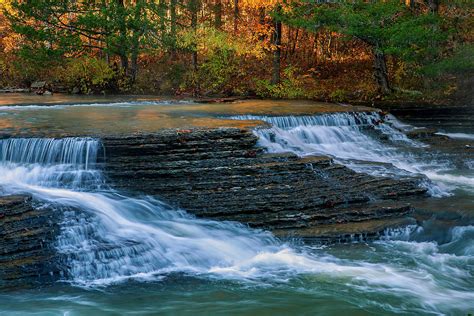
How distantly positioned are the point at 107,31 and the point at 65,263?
16319mm

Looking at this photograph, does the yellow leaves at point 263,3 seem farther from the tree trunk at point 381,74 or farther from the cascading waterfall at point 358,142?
the cascading waterfall at point 358,142

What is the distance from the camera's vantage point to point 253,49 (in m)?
21.0

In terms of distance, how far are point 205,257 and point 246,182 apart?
1773 mm

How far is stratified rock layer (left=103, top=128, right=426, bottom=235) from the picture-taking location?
840 centimetres

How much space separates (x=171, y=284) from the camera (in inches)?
264

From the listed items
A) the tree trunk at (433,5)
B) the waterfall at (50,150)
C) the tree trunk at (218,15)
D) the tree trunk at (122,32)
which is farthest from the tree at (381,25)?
the waterfall at (50,150)

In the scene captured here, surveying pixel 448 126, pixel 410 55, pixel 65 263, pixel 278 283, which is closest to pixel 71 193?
pixel 65 263

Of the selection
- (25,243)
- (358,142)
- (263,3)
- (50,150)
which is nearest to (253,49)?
(263,3)

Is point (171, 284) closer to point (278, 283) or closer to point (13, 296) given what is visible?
point (278, 283)

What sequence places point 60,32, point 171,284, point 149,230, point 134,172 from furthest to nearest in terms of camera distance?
point 60,32, point 134,172, point 149,230, point 171,284

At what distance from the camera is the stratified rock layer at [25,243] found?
21.7 ft

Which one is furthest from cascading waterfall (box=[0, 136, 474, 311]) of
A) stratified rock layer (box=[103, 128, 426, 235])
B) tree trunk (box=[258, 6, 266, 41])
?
tree trunk (box=[258, 6, 266, 41])

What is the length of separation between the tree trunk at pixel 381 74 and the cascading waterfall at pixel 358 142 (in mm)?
3883

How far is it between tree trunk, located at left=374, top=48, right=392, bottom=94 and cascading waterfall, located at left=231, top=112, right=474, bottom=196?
3.88 metres
